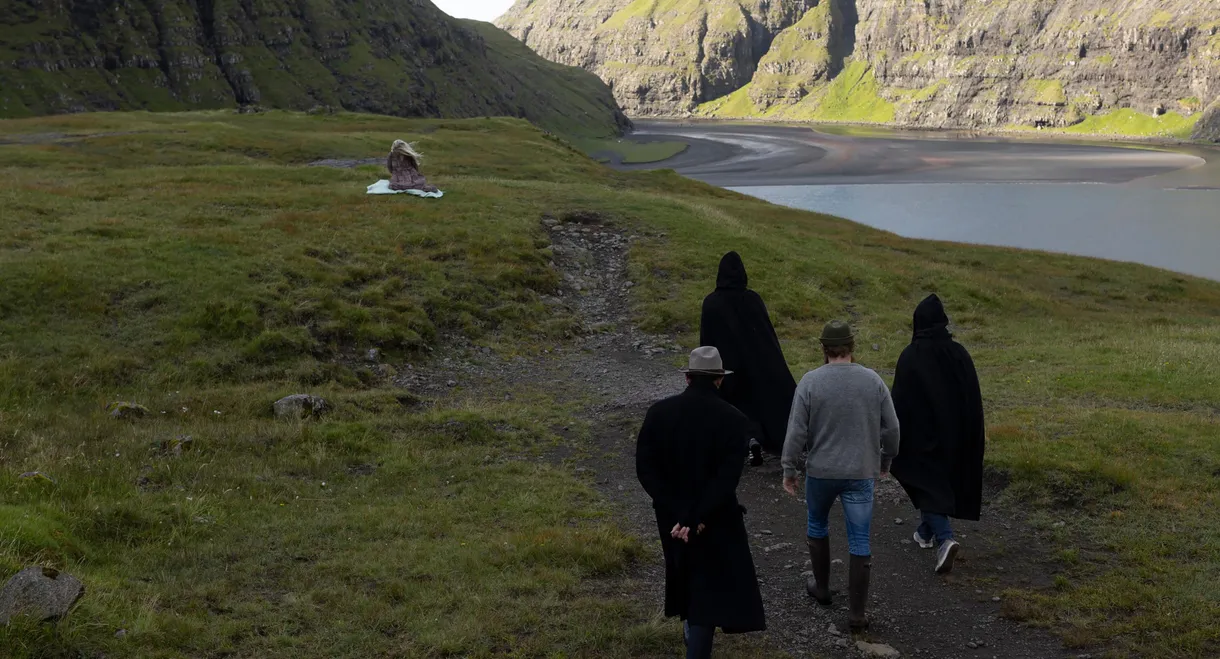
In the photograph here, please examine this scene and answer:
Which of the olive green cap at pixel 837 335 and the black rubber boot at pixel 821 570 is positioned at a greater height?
the olive green cap at pixel 837 335

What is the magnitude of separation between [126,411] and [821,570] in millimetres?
12768

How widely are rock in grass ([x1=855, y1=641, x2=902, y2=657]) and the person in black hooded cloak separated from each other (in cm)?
206

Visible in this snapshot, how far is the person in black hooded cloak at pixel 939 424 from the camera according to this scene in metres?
10.2

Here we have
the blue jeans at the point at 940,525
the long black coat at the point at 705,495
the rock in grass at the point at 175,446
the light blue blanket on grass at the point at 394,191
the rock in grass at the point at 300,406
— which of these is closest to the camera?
the long black coat at the point at 705,495

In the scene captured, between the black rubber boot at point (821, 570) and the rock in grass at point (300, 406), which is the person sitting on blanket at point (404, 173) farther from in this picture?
the black rubber boot at point (821, 570)

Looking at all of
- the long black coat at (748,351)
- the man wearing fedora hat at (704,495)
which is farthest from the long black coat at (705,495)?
the long black coat at (748,351)

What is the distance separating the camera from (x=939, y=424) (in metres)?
10.3

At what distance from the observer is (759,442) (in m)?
13.7

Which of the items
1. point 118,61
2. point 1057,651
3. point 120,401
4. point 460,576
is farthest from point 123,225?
point 118,61

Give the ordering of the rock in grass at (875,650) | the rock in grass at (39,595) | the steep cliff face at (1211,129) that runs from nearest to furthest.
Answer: the rock in grass at (39,595)
the rock in grass at (875,650)
the steep cliff face at (1211,129)

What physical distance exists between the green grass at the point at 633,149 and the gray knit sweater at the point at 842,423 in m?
135

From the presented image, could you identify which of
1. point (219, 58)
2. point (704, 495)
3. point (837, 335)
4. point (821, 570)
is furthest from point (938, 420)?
point (219, 58)

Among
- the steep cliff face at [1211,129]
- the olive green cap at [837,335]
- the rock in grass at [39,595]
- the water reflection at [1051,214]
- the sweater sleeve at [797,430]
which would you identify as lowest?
the water reflection at [1051,214]

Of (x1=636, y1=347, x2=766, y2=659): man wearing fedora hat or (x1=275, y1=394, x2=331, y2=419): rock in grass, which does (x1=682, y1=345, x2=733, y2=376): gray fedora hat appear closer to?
(x1=636, y1=347, x2=766, y2=659): man wearing fedora hat
